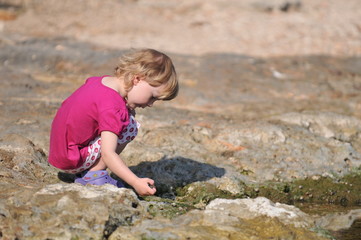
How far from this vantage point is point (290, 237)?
2703 millimetres

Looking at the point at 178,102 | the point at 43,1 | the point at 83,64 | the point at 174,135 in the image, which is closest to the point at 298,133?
the point at 174,135

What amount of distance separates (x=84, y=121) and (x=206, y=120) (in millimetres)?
1797

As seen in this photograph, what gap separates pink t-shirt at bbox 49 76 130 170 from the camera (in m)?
3.24

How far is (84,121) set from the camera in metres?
3.34

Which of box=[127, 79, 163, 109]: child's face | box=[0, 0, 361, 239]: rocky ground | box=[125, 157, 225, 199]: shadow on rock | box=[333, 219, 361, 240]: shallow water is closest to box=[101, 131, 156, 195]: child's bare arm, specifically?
box=[0, 0, 361, 239]: rocky ground

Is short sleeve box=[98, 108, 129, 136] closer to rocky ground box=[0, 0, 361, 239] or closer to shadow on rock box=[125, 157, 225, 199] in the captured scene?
rocky ground box=[0, 0, 361, 239]

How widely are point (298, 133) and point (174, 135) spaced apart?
3.49ft

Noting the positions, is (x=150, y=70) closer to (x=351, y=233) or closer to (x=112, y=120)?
(x=112, y=120)

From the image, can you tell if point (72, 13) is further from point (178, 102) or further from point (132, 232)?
point (132, 232)

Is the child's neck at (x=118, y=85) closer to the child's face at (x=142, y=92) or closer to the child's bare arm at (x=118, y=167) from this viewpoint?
the child's face at (x=142, y=92)

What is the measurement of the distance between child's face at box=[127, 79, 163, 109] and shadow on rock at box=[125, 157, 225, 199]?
0.66 m

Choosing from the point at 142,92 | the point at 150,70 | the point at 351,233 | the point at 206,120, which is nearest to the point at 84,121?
the point at 142,92

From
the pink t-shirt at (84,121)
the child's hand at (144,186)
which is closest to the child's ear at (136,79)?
the pink t-shirt at (84,121)

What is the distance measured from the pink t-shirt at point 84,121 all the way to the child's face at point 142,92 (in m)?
0.07
